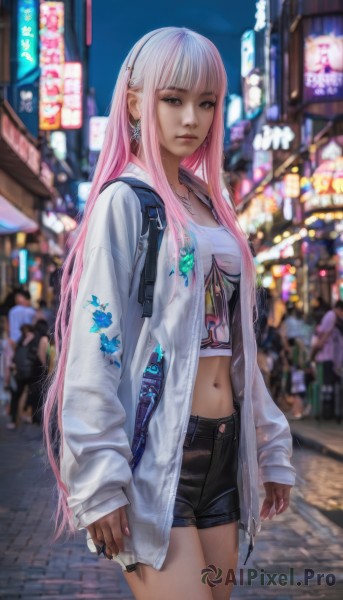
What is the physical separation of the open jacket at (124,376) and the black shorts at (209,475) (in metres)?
0.08

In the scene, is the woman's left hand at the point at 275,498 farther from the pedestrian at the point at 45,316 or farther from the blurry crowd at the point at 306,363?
the pedestrian at the point at 45,316

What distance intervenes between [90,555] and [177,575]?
4.88 meters

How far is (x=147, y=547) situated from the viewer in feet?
8.60

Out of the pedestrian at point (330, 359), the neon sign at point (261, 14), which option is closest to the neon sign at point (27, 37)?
the pedestrian at point (330, 359)

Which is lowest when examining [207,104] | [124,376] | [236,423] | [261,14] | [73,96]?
[236,423]

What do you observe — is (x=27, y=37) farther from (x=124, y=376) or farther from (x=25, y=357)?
(x=124, y=376)

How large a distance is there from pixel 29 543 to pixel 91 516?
5.29m

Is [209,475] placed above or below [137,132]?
below

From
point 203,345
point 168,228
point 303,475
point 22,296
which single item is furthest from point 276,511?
point 22,296

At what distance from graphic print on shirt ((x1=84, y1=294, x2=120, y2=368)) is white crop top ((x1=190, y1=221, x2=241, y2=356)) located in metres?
0.29

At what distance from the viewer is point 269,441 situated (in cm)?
311

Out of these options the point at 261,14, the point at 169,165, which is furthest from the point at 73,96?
the point at 169,165

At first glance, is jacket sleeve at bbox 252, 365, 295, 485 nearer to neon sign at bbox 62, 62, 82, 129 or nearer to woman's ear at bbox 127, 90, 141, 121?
woman's ear at bbox 127, 90, 141, 121

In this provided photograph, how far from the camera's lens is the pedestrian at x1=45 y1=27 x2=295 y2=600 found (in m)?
2.61
